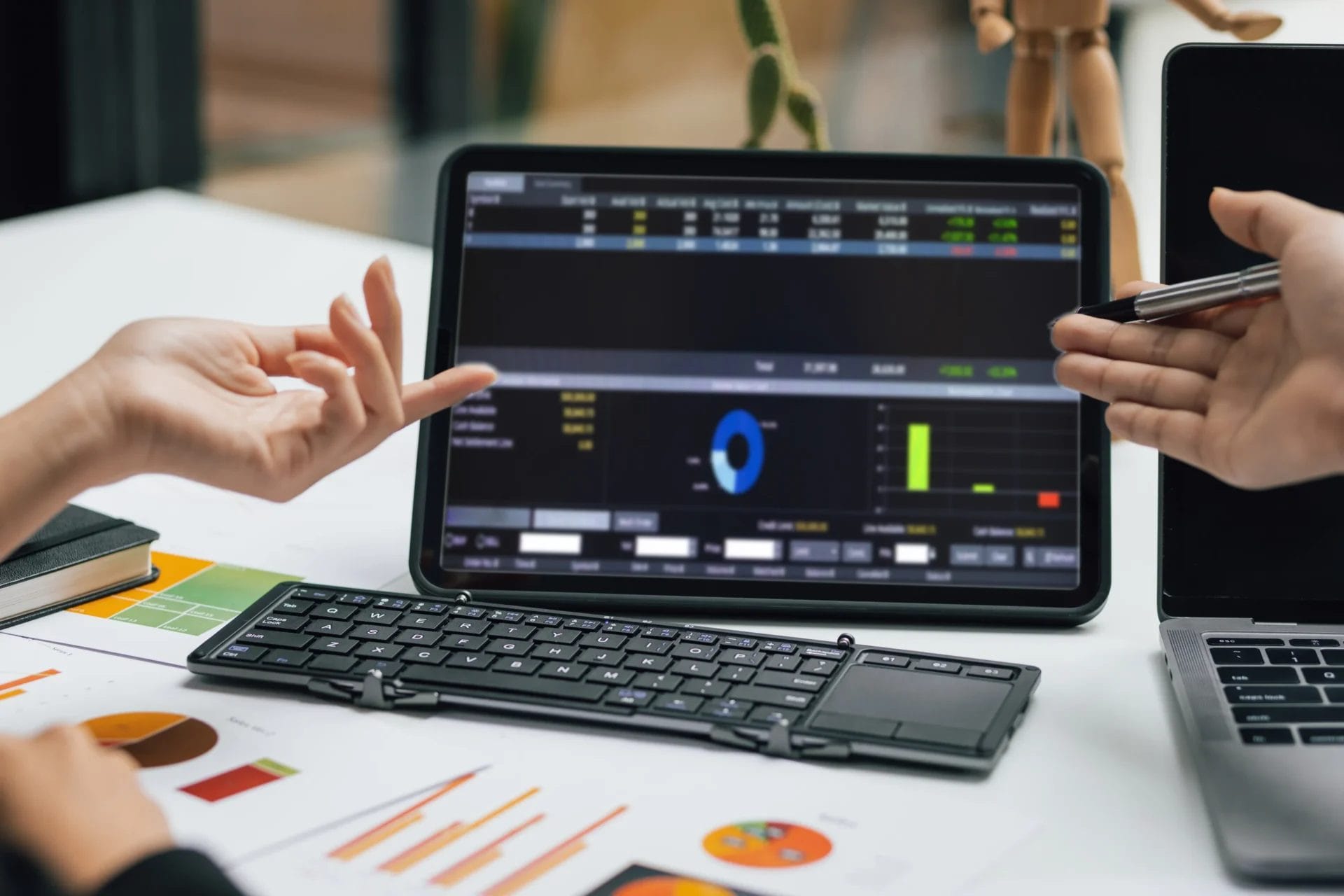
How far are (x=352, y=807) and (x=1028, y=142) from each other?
0.85 metres

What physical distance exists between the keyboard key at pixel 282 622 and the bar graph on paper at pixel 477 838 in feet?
0.62

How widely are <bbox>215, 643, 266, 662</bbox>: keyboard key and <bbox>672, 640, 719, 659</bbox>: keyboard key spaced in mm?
238

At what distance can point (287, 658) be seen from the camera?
818 mm

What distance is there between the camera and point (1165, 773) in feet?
2.40

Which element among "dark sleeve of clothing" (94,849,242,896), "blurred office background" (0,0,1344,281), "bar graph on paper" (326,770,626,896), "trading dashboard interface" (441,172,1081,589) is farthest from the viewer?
"blurred office background" (0,0,1344,281)

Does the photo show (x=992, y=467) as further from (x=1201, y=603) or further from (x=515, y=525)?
(x=515, y=525)

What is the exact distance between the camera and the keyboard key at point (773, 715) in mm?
747

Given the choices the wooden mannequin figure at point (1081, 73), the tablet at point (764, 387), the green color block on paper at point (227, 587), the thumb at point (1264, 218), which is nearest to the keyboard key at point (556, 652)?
the tablet at point (764, 387)

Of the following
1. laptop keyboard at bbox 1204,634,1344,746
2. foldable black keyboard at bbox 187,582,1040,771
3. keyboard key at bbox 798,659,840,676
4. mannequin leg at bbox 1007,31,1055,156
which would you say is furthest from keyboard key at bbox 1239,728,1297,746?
mannequin leg at bbox 1007,31,1055,156

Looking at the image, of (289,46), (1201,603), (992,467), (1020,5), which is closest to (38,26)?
(289,46)

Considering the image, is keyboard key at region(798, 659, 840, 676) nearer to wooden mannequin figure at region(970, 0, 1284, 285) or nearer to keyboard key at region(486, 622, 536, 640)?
keyboard key at region(486, 622, 536, 640)

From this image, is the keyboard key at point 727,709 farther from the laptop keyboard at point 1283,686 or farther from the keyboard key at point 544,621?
the laptop keyboard at point 1283,686

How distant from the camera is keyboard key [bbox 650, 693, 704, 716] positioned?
2.49 ft

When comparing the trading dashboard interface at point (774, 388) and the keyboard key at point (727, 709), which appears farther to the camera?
the trading dashboard interface at point (774, 388)
